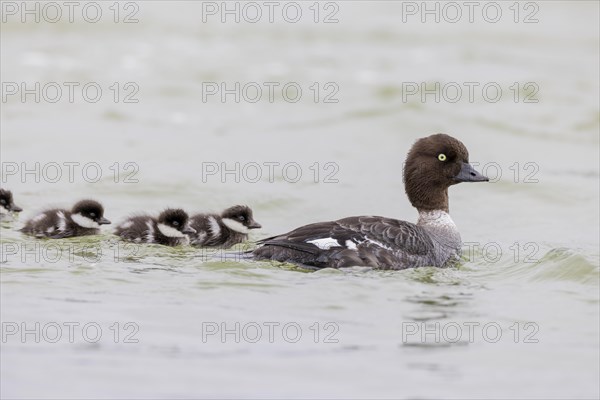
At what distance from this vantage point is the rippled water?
7805 mm

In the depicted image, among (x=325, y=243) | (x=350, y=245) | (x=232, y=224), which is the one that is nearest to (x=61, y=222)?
(x=232, y=224)

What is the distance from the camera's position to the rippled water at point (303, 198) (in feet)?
25.6

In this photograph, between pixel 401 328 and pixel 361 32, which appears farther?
pixel 361 32

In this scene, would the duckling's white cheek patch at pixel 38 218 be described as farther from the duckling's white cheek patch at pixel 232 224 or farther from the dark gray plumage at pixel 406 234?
the dark gray plumage at pixel 406 234

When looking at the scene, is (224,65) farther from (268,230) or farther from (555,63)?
(268,230)

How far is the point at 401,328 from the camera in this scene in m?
8.55

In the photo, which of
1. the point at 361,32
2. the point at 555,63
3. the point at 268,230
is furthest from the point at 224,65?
the point at 268,230

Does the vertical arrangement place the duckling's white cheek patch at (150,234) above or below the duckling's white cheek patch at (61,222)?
below

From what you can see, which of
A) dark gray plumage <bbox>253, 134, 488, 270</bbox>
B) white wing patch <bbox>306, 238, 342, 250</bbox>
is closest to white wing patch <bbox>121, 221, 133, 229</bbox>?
dark gray plumage <bbox>253, 134, 488, 270</bbox>

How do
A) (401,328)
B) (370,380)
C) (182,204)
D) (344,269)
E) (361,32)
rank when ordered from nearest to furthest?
1. (370,380)
2. (401,328)
3. (344,269)
4. (182,204)
5. (361,32)

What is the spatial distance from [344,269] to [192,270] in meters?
1.18

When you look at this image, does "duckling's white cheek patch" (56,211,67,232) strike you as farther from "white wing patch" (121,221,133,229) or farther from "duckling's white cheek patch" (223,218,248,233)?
"duckling's white cheek patch" (223,218,248,233)

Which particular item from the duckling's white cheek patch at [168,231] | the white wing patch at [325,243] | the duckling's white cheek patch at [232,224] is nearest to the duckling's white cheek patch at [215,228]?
the duckling's white cheek patch at [232,224]

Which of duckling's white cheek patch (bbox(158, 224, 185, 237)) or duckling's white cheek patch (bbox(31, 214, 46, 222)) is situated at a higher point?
duckling's white cheek patch (bbox(31, 214, 46, 222))
